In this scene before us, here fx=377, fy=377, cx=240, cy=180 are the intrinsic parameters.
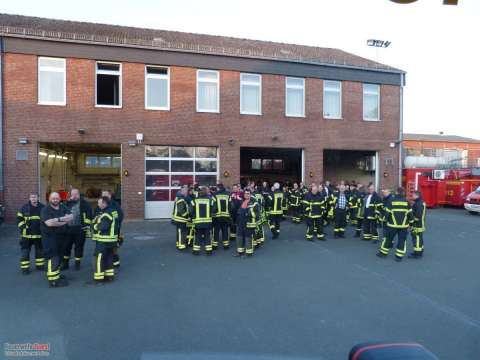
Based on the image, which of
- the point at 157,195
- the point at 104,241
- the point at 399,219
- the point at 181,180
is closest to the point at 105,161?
the point at 157,195

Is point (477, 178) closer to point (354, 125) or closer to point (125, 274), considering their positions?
point (354, 125)

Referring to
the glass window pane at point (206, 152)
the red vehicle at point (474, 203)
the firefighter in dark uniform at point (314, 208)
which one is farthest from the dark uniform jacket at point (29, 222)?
the red vehicle at point (474, 203)

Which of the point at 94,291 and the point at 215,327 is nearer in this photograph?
the point at 215,327

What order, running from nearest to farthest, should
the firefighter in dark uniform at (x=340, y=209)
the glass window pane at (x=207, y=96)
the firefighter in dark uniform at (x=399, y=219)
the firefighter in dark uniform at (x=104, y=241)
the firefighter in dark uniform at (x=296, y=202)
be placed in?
the firefighter in dark uniform at (x=104, y=241) → the firefighter in dark uniform at (x=399, y=219) → the firefighter in dark uniform at (x=340, y=209) → the firefighter in dark uniform at (x=296, y=202) → the glass window pane at (x=207, y=96)

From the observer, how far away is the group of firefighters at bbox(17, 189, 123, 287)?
676 centimetres

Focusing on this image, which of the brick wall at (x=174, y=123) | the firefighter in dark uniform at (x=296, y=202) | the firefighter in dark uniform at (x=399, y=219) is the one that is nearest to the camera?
the firefighter in dark uniform at (x=399, y=219)

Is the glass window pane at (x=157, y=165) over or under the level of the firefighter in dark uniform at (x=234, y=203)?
over

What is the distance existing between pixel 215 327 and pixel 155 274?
2.99 metres

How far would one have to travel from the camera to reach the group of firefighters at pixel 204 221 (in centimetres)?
697

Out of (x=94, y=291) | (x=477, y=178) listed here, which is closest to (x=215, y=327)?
(x=94, y=291)

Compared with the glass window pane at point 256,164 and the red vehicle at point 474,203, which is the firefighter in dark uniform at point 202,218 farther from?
the red vehicle at point 474,203

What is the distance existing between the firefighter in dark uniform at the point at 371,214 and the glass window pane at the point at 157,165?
8562 millimetres

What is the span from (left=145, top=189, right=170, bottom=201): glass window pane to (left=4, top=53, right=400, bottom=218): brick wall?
44cm

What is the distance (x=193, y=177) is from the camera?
16.9 metres
